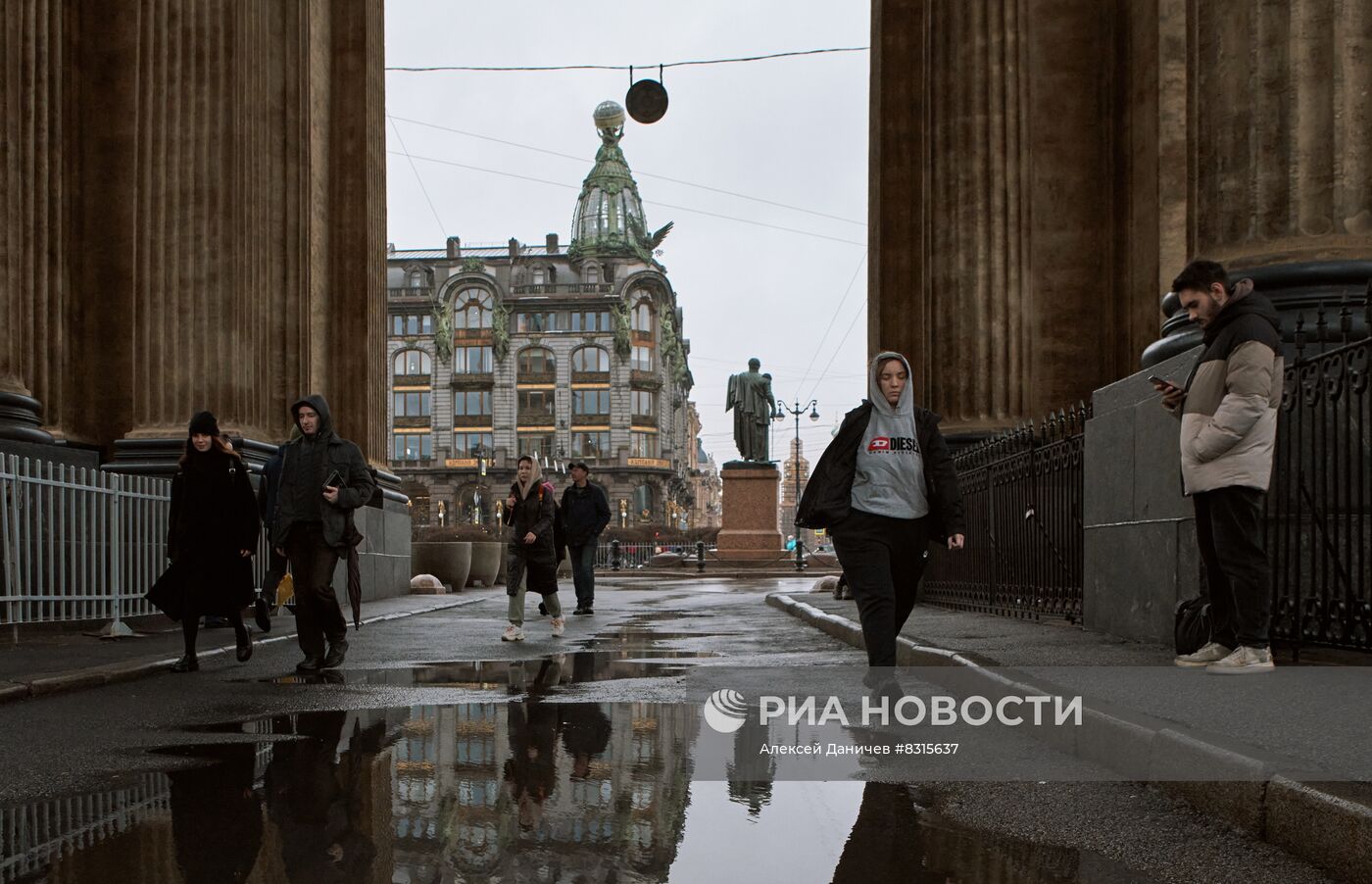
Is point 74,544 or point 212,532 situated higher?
point 212,532

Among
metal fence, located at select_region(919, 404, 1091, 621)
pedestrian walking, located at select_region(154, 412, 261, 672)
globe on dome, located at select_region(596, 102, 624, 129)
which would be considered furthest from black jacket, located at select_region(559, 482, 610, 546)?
globe on dome, located at select_region(596, 102, 624, 129)

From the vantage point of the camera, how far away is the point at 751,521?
4094cm

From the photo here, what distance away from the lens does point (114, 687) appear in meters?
8.83

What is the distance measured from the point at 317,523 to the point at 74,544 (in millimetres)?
3335

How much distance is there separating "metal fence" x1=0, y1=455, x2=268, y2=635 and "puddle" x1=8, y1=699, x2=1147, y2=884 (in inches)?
245

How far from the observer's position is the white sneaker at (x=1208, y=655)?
7211mm

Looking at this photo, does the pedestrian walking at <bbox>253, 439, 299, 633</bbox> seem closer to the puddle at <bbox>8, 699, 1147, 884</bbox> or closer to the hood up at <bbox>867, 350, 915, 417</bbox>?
the hood up at <bbox>867, 350, 915, 417</bbox>

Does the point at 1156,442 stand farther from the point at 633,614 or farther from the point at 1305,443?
the point at 633,614

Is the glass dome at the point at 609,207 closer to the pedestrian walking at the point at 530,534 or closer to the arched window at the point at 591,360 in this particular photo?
the arched window at the point at 591,360

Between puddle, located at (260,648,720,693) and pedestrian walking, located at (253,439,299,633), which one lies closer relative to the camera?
puddle, located at (260,648,720,693)

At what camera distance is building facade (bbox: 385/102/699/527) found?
107188 millimetres

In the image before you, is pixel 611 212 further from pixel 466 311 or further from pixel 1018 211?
pixel 1018 211

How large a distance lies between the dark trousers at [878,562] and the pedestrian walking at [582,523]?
10794 mm

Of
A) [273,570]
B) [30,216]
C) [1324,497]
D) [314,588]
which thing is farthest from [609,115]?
[1324,497]
